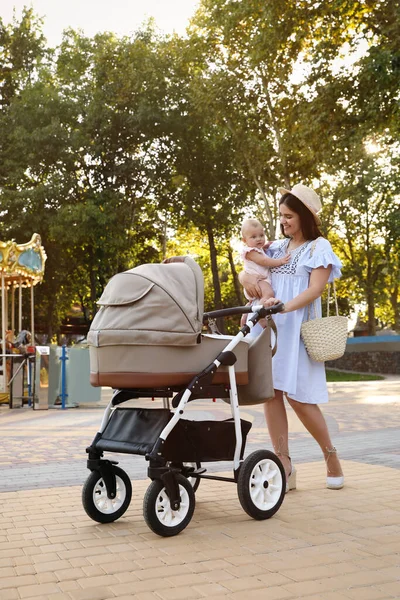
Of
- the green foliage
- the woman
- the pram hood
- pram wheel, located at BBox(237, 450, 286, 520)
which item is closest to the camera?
the pram hood

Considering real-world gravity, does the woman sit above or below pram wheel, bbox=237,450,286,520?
above

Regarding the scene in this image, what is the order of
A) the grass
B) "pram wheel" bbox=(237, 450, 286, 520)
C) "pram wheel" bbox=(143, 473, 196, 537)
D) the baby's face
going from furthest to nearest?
the grass < the baby's face < "pram wheel" bbox=(237, 450, 286, 520) < "pram wheel" bbox=(143, 473, 196, 537)

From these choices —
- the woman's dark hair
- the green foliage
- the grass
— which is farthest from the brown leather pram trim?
the grass

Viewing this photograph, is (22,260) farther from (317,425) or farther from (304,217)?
(317,425)

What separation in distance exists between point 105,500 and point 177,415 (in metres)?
0.82

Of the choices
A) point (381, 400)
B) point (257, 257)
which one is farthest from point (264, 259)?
point (381, 400)

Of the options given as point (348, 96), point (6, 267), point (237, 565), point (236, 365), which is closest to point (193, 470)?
point (236, 365)

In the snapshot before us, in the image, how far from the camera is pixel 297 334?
18.5 feet

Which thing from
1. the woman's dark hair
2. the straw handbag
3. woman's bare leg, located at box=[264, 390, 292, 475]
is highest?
the woman's dark hair

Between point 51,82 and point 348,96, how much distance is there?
20.9m

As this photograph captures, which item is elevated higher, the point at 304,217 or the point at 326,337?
the point at 304,217

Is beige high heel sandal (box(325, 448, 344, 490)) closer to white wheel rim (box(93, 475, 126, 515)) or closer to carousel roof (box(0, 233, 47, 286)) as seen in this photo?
white wheel rim (box(93, 475, 126, 515))

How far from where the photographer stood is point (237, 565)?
3.94 meters

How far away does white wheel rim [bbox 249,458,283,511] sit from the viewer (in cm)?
495
